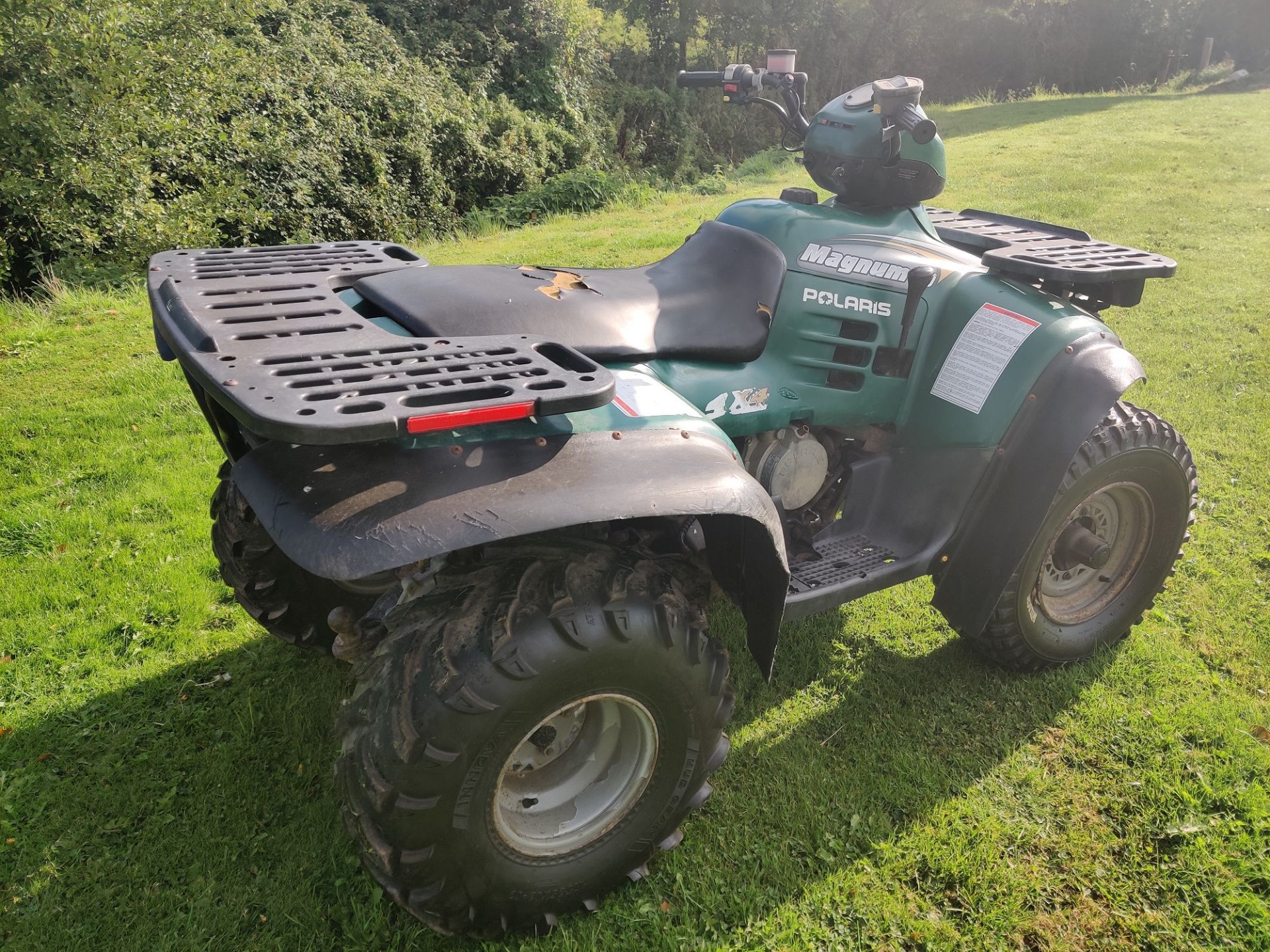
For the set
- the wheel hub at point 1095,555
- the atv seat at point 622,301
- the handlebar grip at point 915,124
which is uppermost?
the handlebar grip at point 915,124

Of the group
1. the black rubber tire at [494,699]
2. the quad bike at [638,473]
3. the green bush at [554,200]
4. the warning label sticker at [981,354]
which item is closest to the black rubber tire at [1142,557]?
the quad bike at [638,473]

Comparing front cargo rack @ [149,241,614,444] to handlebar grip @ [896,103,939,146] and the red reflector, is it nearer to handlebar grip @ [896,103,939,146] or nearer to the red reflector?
the red reflector

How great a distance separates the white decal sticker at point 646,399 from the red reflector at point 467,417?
0.58m

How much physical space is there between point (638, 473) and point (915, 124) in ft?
5.99

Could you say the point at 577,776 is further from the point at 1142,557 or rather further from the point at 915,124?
the point at 1142,557

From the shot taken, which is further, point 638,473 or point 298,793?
point 298,793

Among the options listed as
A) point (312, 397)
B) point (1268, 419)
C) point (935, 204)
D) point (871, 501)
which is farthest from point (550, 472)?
point (935, 204)

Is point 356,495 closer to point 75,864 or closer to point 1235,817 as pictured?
point 75,864

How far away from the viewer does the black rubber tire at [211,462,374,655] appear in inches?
115

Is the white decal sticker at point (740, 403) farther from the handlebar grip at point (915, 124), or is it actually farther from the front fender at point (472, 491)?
the handlebar grip at point (915, 124)

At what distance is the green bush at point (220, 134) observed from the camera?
834 centimetres

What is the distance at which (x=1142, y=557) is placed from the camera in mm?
3480

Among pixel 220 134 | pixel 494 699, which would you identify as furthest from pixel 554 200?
pixel 494 699

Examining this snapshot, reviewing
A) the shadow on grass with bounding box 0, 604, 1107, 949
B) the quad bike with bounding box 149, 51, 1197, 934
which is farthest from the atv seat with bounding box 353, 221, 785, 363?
the shadow on grass with bounding box 0, 604, 1107, 949
